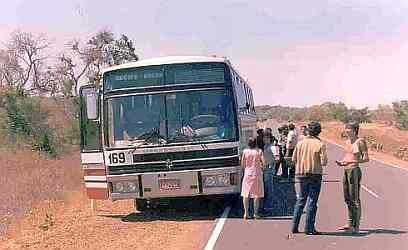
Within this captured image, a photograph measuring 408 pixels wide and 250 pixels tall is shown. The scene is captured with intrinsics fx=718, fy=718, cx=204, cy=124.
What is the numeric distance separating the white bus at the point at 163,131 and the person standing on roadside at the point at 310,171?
7.86 feet

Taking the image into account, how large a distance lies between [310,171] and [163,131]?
3629 millimetres

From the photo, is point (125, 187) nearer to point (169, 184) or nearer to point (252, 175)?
point (169, 184)

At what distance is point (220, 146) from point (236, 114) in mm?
758

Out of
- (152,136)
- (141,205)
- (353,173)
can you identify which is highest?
(152,136)

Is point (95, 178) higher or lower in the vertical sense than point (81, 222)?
higher

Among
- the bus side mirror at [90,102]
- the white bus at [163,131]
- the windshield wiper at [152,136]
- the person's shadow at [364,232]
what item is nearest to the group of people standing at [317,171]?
the person's shadow at [364,232]

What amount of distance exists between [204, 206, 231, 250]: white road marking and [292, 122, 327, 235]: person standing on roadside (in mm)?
1399

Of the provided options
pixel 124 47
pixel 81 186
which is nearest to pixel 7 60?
pixel 124 47

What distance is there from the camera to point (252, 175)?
13.6 metres

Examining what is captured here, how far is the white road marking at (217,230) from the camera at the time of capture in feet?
36.0

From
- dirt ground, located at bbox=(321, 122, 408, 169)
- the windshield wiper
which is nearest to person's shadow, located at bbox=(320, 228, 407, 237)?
the windshield wiper

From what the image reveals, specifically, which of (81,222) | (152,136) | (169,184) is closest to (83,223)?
(81,222)

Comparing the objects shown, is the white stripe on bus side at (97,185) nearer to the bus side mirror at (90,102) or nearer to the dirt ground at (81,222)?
the dirt ground at (81,222)

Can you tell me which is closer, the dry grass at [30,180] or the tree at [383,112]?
the dry grass at [30,180]
